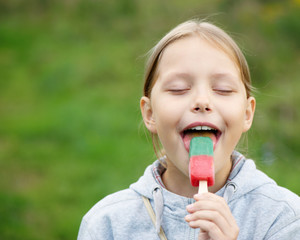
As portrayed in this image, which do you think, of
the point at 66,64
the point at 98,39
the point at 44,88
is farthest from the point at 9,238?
the point at 98,39

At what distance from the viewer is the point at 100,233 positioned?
7.59 feet

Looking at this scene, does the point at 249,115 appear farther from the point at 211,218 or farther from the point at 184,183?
the point at 211,218

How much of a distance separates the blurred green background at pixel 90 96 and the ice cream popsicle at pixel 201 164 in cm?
Result: 169

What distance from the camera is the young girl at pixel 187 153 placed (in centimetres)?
213

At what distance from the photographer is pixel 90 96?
328 inches

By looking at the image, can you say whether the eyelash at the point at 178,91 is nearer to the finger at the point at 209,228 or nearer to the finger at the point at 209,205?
the finger at the point at 209,205

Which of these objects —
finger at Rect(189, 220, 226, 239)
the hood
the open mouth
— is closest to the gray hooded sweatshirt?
the hood

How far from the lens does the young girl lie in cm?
213

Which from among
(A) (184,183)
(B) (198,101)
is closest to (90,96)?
(A) (184,183)

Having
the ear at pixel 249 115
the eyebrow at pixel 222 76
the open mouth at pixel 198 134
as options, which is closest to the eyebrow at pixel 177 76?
the eyebrow at pixel 222 76

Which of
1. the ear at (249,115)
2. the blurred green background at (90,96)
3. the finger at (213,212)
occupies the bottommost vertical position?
the finger at (213,212)

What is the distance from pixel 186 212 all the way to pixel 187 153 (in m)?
0.28

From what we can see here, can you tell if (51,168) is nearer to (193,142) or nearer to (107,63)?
(107,63)

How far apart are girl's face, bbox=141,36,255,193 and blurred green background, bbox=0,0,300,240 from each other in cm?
139
